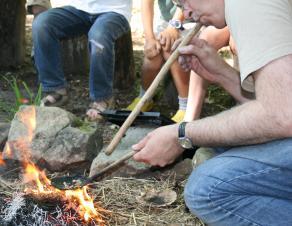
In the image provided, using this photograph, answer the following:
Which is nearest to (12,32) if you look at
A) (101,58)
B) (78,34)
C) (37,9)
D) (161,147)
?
(37,9)

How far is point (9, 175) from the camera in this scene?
3.07m

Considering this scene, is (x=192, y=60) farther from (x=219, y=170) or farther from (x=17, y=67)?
(x=17, y=67)

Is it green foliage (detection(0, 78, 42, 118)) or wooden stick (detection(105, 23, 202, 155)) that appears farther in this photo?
green foliage (detection(0, 78, 42, 118))

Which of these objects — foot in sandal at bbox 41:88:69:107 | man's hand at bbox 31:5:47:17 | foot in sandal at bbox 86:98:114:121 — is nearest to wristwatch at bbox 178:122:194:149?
foot in sandal at bbox 86:98:114:121

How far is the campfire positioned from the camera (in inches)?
97.2

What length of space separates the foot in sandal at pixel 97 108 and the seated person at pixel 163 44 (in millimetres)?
182

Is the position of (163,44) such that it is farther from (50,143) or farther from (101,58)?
(50,143)

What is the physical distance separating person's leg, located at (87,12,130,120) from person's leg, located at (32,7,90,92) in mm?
205

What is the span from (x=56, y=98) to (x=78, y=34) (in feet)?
1.80

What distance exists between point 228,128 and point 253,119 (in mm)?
120

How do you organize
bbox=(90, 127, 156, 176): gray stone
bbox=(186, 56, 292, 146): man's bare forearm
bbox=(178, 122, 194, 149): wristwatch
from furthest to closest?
bbox=(90, 127, 156, 176): gray stone < bbox=(178, 122, 194, 149): wristwatch < bbox=(186, 56, 292, 146): man's bare forearm

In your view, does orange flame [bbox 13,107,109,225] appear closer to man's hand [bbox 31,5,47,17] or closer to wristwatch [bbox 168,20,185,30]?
wristwatch [bbox 168,20,185,30]

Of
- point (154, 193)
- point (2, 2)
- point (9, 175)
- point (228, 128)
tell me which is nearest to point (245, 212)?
point (228, 128)

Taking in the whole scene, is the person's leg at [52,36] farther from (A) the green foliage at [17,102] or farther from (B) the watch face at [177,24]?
(B) the watch face at [177,24]
